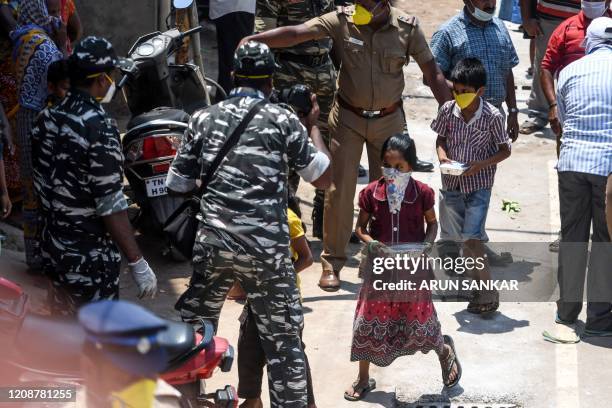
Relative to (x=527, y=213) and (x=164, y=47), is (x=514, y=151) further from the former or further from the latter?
(x=164, y=47)

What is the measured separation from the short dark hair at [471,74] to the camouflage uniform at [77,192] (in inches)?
109

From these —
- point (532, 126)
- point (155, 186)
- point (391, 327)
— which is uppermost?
point (155, 186)

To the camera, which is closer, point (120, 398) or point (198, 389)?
point (120, 398)

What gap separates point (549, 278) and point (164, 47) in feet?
10.9

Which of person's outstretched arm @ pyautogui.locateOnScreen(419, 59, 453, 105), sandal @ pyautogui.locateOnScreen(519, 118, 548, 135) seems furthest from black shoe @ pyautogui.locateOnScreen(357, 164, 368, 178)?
person's outstretched arm @ pyautogui.locateOnScreen(419, 59, 453, 105)

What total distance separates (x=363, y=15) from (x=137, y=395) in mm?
4916

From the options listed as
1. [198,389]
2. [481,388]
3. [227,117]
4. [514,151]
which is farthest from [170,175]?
[514,151]

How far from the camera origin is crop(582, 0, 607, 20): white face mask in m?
8.23

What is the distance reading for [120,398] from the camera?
9.73ft

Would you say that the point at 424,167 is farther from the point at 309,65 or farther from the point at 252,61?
the point at 252,61

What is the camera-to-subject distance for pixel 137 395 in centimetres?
295

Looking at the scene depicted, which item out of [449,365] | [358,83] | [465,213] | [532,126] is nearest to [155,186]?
[358,83]

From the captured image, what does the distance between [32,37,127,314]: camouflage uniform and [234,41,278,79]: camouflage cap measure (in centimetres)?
68

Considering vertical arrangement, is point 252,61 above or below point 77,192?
above
